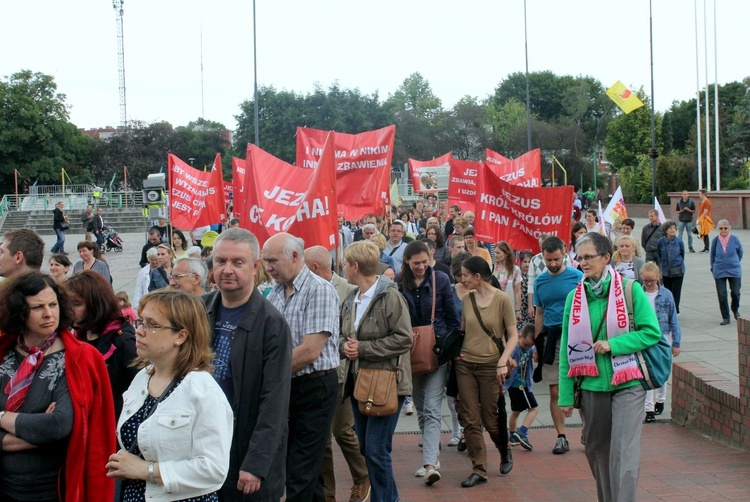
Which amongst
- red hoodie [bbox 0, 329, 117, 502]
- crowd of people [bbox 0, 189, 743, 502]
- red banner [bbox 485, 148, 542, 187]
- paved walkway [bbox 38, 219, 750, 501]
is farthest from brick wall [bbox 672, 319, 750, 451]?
red banner [bbox 485, 148, 542, 187]

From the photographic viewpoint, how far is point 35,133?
71.4 m

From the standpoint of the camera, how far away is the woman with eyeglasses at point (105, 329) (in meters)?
4.70

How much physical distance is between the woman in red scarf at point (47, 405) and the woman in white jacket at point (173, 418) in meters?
0.60

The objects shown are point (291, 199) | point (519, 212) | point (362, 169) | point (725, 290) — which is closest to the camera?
point (291, 199)

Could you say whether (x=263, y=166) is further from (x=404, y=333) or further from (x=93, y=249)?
(x=404, y=333)

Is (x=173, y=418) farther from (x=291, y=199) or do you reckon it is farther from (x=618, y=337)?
(x=291, y=199)

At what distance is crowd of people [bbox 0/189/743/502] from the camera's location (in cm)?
350

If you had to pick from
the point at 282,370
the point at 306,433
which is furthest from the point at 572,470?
the point at 282,370

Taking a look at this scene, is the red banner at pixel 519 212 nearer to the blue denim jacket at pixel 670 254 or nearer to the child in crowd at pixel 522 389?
the child in crowd at pixel 522 389

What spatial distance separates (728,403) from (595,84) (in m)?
92.6

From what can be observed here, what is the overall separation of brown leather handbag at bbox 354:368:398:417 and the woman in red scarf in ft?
7.06

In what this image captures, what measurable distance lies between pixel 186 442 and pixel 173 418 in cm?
10

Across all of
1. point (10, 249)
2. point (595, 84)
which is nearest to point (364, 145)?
point (10, 249)

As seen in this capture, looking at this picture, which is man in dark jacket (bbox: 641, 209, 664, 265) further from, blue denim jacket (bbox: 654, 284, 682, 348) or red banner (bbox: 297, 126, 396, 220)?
blue denim jacket (bbox: 654, 284, 682, 348)
